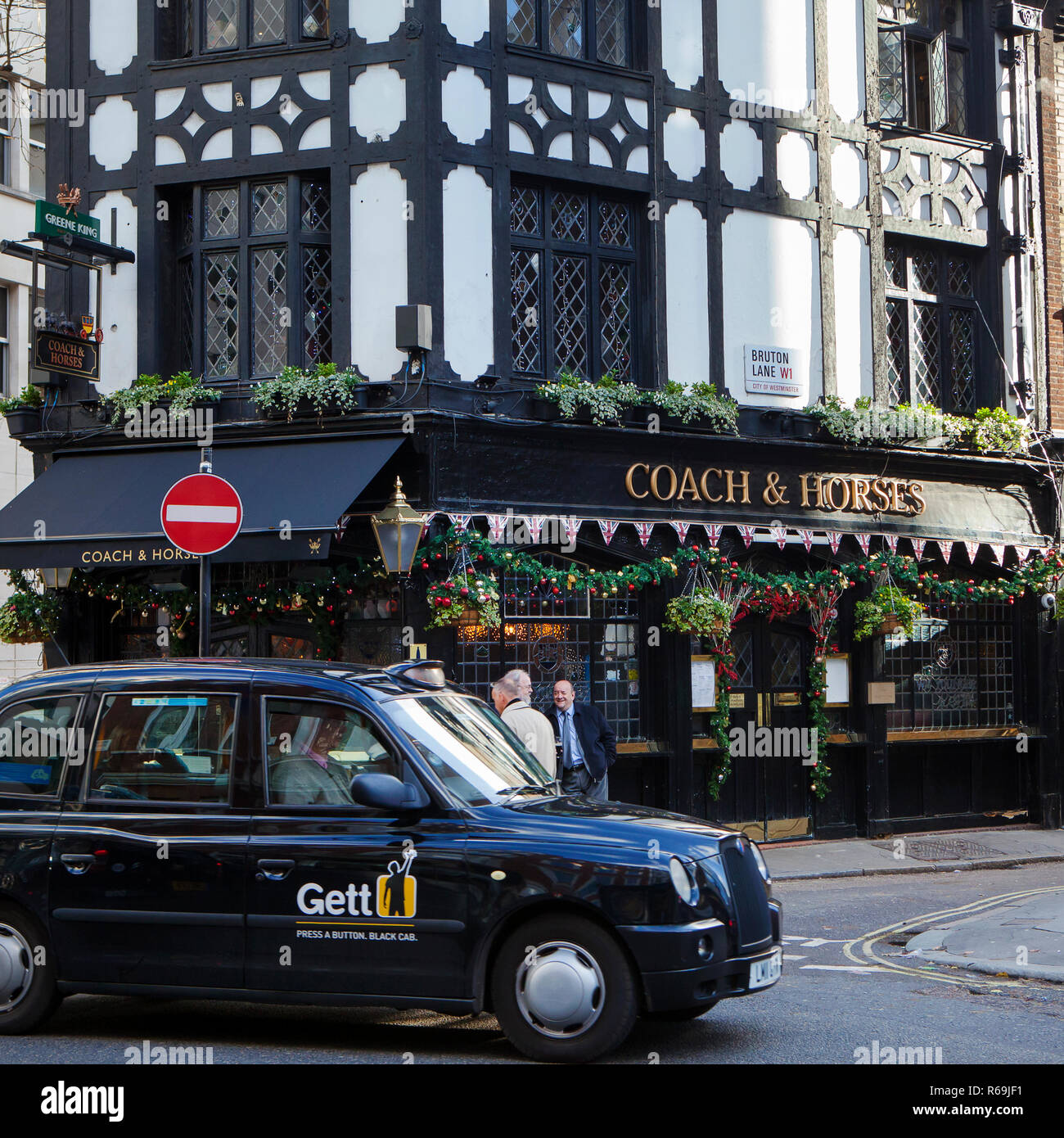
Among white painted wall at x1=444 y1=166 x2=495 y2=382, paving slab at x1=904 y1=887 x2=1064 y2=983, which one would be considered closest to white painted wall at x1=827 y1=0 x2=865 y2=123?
white painted wall at x1=444 y1=166 x2=495 y2=382

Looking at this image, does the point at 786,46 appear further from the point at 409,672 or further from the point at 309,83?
the point at 409,672

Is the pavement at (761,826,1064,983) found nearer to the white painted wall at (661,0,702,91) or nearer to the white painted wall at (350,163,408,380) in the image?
the white painted wall at (350,163,408,380)

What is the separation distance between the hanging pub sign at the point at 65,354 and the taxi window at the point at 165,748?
8.73 meters

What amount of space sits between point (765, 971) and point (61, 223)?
1149 centimetres

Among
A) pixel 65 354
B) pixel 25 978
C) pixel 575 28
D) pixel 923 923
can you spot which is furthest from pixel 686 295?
pixel 25 978

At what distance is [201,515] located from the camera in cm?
1113

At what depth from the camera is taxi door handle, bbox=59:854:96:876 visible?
7.48 meters

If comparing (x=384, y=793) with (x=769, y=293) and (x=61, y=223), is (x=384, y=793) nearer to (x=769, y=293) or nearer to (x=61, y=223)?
(x=61, y=223)

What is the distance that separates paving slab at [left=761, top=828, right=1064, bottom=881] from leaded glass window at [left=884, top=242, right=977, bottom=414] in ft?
17.3

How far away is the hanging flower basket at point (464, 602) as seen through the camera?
47.7ft

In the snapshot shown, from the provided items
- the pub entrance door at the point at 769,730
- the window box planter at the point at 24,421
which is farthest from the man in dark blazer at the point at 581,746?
the window box planter at the point at 24,421

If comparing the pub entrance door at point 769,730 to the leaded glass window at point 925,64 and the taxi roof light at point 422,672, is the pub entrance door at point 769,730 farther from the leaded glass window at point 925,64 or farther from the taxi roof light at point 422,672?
the taxi roof light at point 422,672
